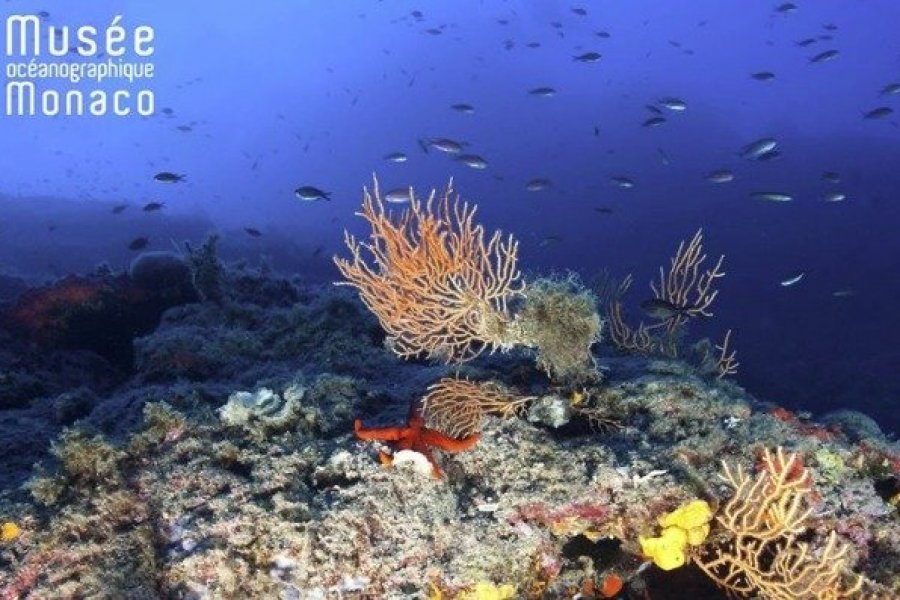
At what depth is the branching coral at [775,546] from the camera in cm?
351

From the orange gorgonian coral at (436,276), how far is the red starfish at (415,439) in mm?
1122

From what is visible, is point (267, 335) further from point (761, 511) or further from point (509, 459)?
point (761, 511)

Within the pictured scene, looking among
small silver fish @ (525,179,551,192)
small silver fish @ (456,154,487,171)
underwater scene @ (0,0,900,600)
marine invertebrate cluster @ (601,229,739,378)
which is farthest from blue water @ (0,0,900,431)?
small silver fish @ (525,179,551,192)

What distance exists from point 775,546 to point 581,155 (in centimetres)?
4294

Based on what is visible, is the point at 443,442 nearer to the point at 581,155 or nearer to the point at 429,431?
the point at 429,431

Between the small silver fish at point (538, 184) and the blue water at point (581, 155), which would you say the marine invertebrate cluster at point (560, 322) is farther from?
the small silver fish at point (538, 184)

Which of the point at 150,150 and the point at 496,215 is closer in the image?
the point at 496,215

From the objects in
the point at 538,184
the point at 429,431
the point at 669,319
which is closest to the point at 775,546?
the point at 429,431

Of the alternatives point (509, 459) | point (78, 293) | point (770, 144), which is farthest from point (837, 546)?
point (770, 144)

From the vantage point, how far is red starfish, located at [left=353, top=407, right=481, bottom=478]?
3.96 meters

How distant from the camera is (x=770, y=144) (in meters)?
12.2

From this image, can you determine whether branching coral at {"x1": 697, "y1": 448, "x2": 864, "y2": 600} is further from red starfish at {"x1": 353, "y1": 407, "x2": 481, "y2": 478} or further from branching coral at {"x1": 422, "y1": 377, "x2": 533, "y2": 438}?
red starfish at {"x1": 353, "y1": 407, "x2": 481, "y2": 478}

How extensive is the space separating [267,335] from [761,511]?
5.97m

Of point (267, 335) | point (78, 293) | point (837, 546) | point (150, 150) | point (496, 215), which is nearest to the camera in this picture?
point (837, 546)
